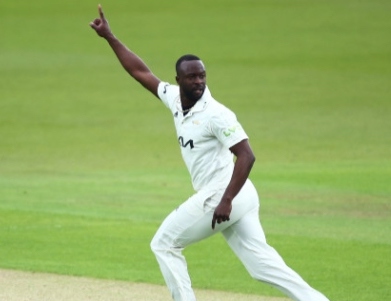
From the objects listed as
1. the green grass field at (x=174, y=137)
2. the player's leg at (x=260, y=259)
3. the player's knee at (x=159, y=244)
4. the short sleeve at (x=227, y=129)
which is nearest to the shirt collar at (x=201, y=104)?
the short sleeve at (x=227, y=129)

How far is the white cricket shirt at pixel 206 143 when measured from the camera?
946 cm

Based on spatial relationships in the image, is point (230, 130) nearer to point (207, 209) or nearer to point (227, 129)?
point (227, 129)

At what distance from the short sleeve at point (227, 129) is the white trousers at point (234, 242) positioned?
Answer: 0.47 m

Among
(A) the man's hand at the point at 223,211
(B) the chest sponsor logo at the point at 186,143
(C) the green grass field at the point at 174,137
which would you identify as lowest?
(C) the green grass field at the point at 174,137

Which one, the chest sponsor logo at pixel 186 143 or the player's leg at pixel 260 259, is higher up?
the chest sponsor logo at pixel 186 143

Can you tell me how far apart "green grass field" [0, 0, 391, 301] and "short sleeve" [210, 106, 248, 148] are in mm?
3058

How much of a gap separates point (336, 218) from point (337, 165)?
669 cm

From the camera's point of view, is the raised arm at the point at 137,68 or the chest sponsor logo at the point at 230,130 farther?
the raised arm at the point at 137,68

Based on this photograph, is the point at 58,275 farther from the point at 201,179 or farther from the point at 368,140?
the point at 368,140

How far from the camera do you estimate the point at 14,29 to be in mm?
37719

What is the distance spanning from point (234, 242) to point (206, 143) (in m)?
0.84

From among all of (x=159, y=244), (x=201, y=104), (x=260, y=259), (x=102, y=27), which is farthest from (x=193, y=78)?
(x=102, y=27)

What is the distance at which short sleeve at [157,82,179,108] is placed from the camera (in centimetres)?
1002

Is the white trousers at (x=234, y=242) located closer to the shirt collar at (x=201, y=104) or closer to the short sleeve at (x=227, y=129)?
the short sleeve at (x=227, y=129)
